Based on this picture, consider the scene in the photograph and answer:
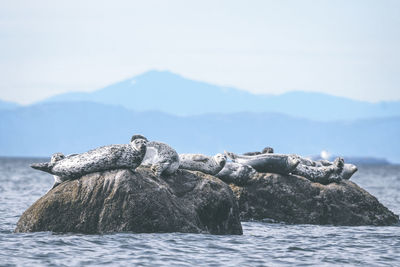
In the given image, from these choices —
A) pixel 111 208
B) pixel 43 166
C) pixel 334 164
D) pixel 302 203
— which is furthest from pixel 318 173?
pixel 43 166

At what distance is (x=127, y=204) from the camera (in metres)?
15.6

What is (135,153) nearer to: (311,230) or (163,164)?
(163,164)

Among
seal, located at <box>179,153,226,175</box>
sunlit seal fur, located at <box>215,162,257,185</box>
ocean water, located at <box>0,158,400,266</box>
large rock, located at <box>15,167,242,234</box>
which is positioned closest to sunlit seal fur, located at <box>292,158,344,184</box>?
sunlit seal fur, located at <box>215,162,257,185</box>

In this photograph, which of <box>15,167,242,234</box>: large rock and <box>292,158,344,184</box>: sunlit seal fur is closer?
<box>15,167,242,234</box>: large rock

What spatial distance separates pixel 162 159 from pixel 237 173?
507 cm

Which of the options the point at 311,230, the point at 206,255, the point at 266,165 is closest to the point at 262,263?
the point at 206,255

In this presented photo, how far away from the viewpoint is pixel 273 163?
72.9ft

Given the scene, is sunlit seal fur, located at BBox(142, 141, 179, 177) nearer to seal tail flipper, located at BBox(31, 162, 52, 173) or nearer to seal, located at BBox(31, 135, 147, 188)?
seal, located at BBox(31, 135, 147, 188)

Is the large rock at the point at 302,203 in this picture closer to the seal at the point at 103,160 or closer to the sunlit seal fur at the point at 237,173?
the sunlit seal fur at the point at 237,173

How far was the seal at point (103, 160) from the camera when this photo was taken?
52.4 feet

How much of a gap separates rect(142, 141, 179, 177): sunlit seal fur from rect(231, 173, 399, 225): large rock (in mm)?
4646

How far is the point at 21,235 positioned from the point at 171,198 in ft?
10.7

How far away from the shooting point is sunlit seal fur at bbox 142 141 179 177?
17.1m

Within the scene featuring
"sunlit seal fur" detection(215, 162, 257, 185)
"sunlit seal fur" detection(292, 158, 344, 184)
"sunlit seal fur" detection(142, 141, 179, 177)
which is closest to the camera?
"sunlit seal fur" detection(142, 141, 179, 177)
